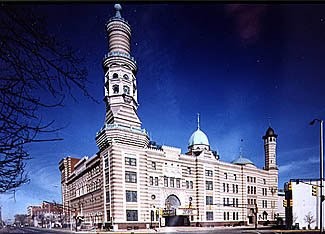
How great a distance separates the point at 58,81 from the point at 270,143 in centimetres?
159

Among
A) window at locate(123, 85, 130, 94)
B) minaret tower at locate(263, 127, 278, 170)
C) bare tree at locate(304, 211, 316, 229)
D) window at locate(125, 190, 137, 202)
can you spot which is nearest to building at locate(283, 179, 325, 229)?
bare tree at locate(304, 211, 316, 229)

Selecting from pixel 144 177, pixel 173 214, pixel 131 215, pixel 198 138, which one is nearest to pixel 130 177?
pixel 144 177

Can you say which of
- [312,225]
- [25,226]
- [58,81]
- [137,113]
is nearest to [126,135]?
[137,113]

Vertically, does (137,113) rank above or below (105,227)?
above

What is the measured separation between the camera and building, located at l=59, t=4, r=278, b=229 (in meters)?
2.25

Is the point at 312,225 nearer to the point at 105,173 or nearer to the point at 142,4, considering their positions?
the point at 105,173

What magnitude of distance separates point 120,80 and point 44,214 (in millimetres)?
1090

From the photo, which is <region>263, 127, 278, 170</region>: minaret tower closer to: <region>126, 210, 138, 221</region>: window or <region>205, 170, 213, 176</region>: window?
<region>205, 170, 213, 176</region>: window

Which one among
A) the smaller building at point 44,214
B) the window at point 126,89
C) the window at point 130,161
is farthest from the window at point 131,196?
the window at point 126,89

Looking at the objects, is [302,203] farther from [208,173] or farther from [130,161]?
[130,161]

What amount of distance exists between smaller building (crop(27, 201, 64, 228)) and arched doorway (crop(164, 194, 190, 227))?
788 millimetres

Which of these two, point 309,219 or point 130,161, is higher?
point 130,161

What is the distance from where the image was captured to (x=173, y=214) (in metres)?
2.50

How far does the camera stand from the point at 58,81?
6.89 ft
